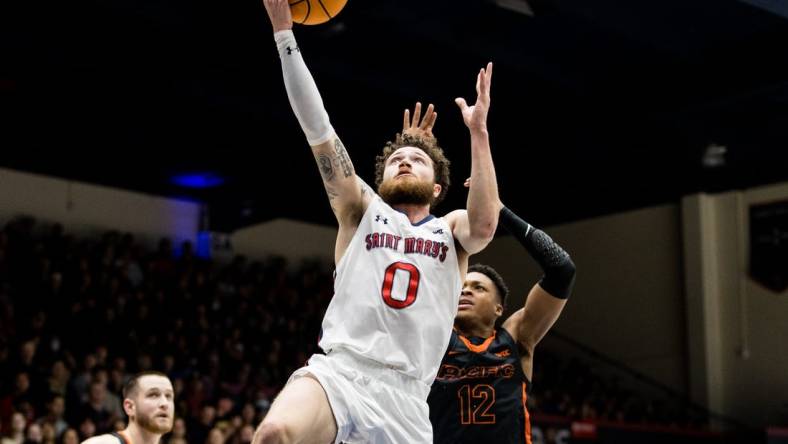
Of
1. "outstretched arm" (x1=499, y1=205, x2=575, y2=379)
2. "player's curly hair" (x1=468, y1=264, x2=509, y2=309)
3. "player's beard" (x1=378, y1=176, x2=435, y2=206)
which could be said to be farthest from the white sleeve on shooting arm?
"player's curly hair" (x1=468, y1=264, x2=509, y2=309)

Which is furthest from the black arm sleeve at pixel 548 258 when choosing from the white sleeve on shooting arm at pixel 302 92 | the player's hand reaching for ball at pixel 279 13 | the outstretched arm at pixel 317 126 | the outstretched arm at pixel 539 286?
the player's hand reaching for ball at pixel 279 13

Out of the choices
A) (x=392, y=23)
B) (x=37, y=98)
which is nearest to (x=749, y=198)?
(x=392, y=23)

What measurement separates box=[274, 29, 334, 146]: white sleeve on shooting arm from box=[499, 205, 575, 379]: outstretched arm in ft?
4.53

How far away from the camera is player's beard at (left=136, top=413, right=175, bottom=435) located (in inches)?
242

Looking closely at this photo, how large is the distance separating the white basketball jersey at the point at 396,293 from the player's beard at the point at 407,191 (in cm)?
7

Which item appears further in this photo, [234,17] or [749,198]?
[749,198]

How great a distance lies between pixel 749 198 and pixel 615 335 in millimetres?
4368

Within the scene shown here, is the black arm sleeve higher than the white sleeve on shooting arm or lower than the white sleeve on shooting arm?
lower

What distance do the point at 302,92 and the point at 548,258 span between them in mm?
1760

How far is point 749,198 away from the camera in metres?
19.8

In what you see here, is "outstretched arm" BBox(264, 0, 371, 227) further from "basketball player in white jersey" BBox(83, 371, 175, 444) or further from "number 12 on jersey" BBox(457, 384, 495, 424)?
"basketball player in white jersey" BBox(83, 371, 175, 444)

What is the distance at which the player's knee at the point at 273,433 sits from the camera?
3480 mm

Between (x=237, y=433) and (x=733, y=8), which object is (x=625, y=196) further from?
(x=237, y=433)

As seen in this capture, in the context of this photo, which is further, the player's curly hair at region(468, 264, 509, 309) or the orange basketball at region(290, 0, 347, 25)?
the player's curly hair at region(468, 264, 509, 309)
